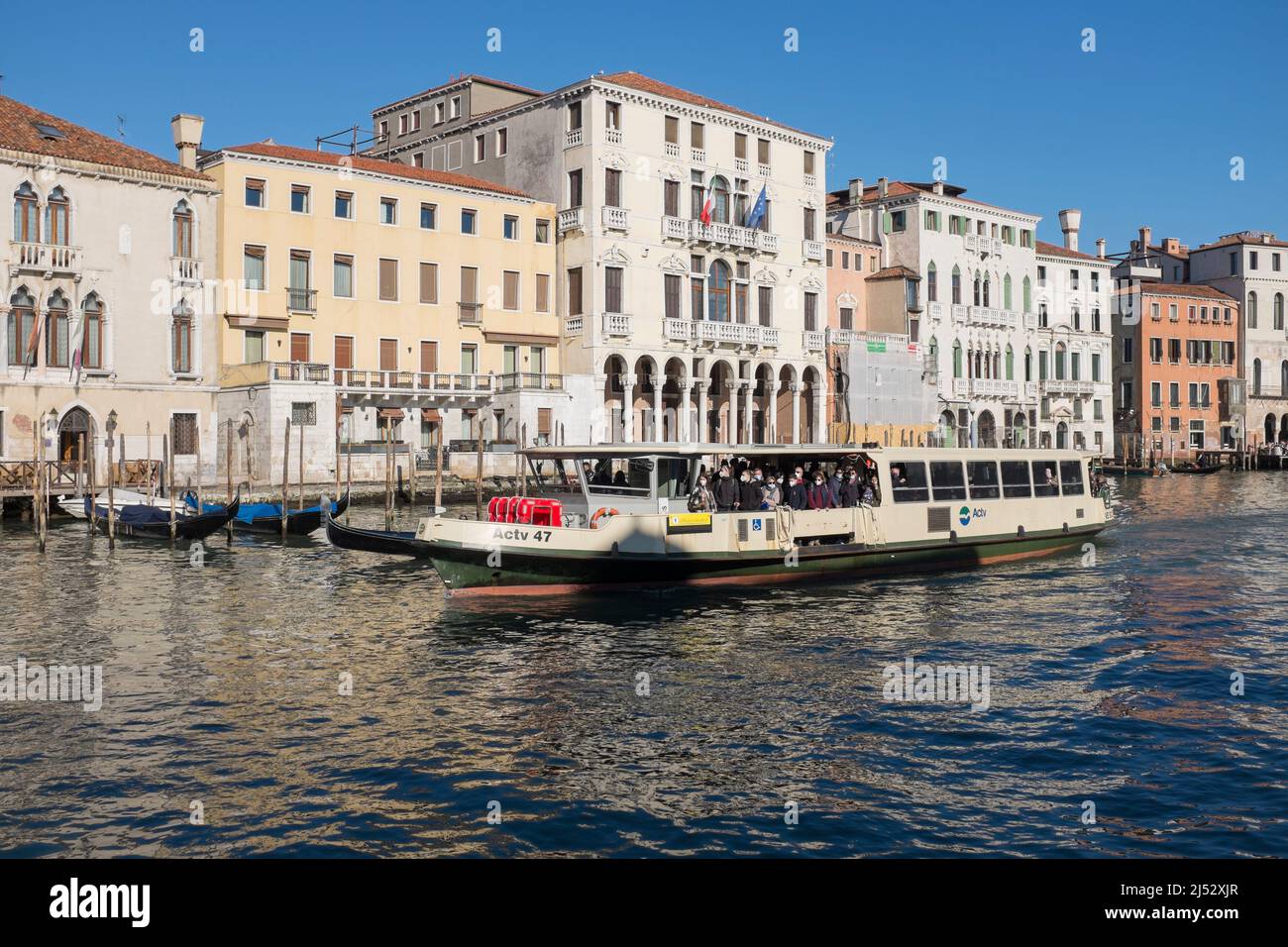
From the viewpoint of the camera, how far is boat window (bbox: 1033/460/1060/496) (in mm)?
25469

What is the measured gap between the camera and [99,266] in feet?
117

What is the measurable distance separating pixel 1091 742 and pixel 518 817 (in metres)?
5.24

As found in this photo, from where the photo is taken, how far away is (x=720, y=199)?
4881 centimetres

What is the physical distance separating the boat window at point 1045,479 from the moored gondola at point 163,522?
1774cm

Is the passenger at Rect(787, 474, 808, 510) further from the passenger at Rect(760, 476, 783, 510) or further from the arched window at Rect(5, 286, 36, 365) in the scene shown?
the arched window at Rect(5, 286, 36, 365)

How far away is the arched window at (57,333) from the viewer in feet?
115

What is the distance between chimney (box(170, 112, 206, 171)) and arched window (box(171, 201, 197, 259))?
1.88 metres

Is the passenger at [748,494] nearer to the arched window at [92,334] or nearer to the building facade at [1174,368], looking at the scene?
the arched window at [92,334]

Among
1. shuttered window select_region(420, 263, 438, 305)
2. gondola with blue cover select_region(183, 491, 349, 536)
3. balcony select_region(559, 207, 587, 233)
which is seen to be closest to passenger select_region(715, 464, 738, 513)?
gondola with blue cover select_region(183, 491, 349, 536)

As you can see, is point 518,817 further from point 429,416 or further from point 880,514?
point 429,416

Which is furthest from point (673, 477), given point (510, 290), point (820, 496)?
point (510, 290)

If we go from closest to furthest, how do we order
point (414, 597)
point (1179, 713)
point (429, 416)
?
point (1179, 713) < point (414, 597) < point (429, 416)
